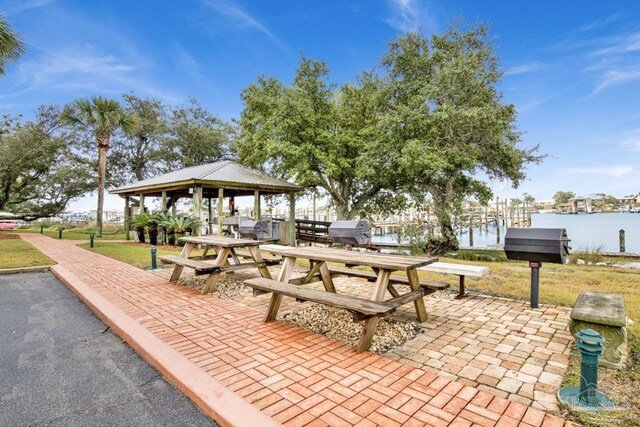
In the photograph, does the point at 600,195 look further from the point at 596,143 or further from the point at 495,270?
the point at 495,270

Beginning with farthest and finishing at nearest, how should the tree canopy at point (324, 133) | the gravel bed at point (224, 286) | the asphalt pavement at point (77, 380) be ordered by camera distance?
the tree canopy at point (324, 133) < the gravel bed at point (224, 286) < the asphalt pavement at point (77, 380)

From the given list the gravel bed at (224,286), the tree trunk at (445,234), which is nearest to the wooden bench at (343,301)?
the gravel bed at (224,286)

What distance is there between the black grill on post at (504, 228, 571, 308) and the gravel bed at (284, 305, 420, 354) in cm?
166

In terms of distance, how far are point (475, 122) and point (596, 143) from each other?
21.6 metres

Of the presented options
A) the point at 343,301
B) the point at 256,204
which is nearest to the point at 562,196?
the point at 256,204

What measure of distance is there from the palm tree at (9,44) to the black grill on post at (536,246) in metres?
13.9

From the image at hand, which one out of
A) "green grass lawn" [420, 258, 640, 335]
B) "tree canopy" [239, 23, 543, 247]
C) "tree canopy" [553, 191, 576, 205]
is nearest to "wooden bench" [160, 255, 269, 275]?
"green grass lawn" [420, 258, 640, 335]

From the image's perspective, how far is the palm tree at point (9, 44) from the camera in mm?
9578

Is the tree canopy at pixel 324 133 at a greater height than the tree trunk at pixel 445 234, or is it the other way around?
the tree canopy at pixel 324 133

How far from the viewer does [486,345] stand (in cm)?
291

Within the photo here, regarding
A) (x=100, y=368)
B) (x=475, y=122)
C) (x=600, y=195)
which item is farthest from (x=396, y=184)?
(x=600, y=195)

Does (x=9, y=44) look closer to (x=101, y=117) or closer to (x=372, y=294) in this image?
(x=101, y=117)

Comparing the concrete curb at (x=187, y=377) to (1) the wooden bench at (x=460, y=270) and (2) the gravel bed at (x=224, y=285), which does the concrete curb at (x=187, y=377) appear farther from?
(1) the wooden bench at (x=460, y=270)

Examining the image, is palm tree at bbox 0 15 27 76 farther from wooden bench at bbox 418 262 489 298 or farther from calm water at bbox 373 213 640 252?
calm water at bbox 373 213 640 252
